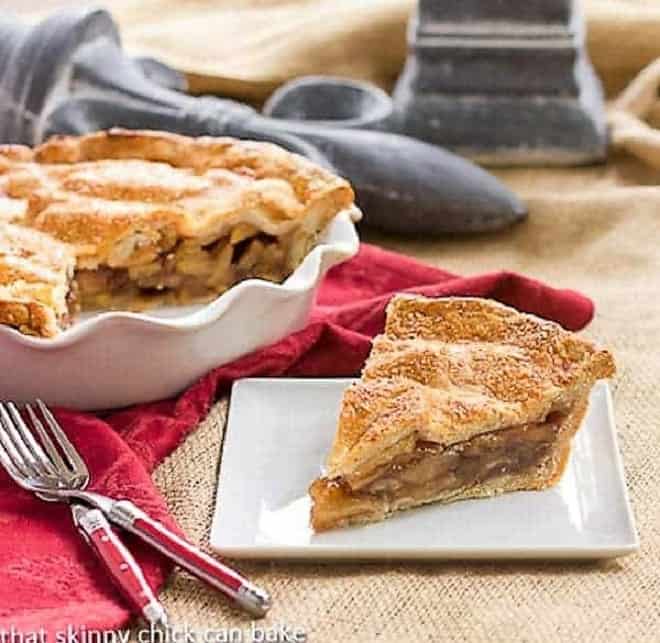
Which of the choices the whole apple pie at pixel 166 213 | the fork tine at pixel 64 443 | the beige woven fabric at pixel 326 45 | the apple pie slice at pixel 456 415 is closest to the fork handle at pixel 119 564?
the fork tine at pixel 64 443

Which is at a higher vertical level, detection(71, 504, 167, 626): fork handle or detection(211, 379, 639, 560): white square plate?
detection(71, 504, 167, 626): fork handle

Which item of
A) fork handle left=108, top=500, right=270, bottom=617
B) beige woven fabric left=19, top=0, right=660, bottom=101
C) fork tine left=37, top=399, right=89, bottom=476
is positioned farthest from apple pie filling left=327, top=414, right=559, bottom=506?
beige woven fabric left=19, top=0, right=660, bottom=101

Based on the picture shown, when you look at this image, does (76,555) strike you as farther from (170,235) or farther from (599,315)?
(599,315)

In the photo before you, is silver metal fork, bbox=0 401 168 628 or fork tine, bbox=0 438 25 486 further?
fork tine, bbox=0 438 25 486

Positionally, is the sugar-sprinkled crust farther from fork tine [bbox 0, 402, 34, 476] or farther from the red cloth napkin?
fork tine [bbox 0, 402, 34, 476]

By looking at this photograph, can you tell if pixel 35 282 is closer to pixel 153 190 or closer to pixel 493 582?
pixel 153 190

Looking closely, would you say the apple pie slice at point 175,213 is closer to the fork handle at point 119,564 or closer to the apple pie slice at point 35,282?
the apple pie slice at point 35,282

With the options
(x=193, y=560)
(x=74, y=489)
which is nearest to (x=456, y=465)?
(x=193, y=560)
